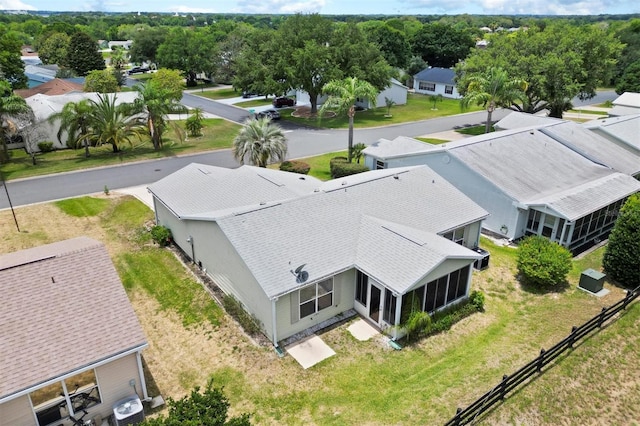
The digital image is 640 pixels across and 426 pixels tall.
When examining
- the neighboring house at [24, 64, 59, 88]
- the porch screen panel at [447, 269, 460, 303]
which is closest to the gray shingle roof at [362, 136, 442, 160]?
the porch screen panel at [447, 269, 460, 303]

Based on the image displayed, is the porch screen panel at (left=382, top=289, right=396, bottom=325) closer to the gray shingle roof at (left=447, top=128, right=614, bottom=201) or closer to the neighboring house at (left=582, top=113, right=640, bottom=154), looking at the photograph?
the gray shingle roof at (left=447, top=128, right=614, bottom=201)

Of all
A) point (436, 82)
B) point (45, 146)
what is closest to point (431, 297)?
point (45, 146)

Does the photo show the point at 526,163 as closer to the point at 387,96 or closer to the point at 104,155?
the point at 104,155

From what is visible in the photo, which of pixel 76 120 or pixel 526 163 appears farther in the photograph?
pixel 76 120

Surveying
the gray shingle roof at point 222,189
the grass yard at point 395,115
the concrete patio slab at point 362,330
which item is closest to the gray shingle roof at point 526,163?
the gray shingle roof at point 222,189

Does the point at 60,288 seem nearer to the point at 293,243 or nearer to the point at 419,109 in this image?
the point at 293,243

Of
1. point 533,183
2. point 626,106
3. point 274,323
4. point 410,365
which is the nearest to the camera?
point 410,365
